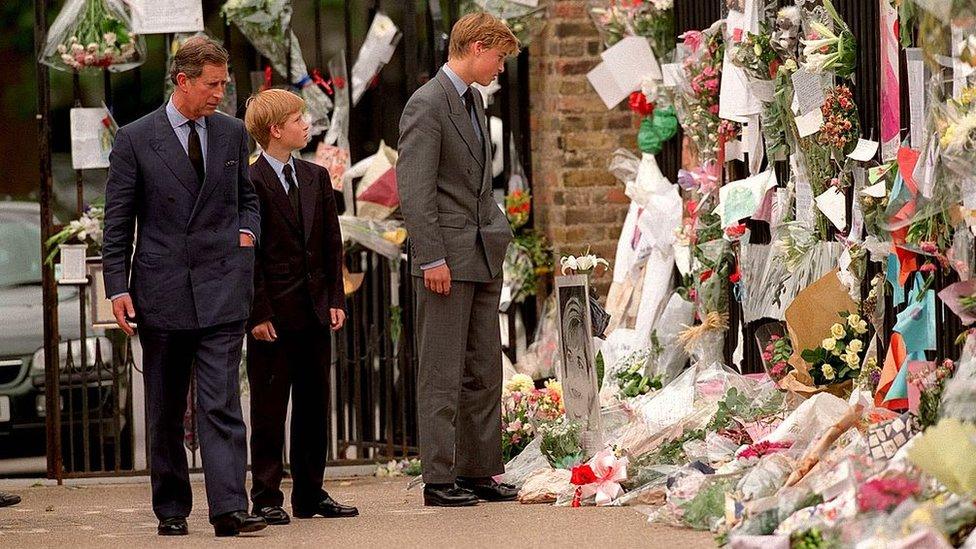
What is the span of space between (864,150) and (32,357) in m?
5.06

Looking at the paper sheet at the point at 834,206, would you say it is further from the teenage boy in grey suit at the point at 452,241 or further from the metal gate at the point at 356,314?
the metal gate at the point at 356,314

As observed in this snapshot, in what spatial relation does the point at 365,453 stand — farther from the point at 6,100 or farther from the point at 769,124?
the point at 6,100

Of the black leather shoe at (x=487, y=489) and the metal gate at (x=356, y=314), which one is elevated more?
the metal gate at (x=356, y=314)

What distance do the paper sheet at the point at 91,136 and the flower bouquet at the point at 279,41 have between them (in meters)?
0.84

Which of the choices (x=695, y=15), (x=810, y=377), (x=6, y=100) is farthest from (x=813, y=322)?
(x=6, y=100)

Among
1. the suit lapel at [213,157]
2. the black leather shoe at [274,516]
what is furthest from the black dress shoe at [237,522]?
the suit lapel at [213,157]

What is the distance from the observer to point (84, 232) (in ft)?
28.1

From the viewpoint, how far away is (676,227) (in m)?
8.52

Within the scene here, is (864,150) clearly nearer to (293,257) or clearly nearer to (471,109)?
(471,109)

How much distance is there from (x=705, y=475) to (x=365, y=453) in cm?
355

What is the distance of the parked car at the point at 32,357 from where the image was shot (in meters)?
9.05

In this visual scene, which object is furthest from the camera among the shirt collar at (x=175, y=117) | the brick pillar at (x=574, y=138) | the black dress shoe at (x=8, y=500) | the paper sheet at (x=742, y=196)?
the brick pillar at (x=574, y=138)

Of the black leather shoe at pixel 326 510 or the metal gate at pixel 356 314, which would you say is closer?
the black leather shoe at pixel 326 510

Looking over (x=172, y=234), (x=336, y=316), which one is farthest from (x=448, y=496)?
(x=172, y=234)
